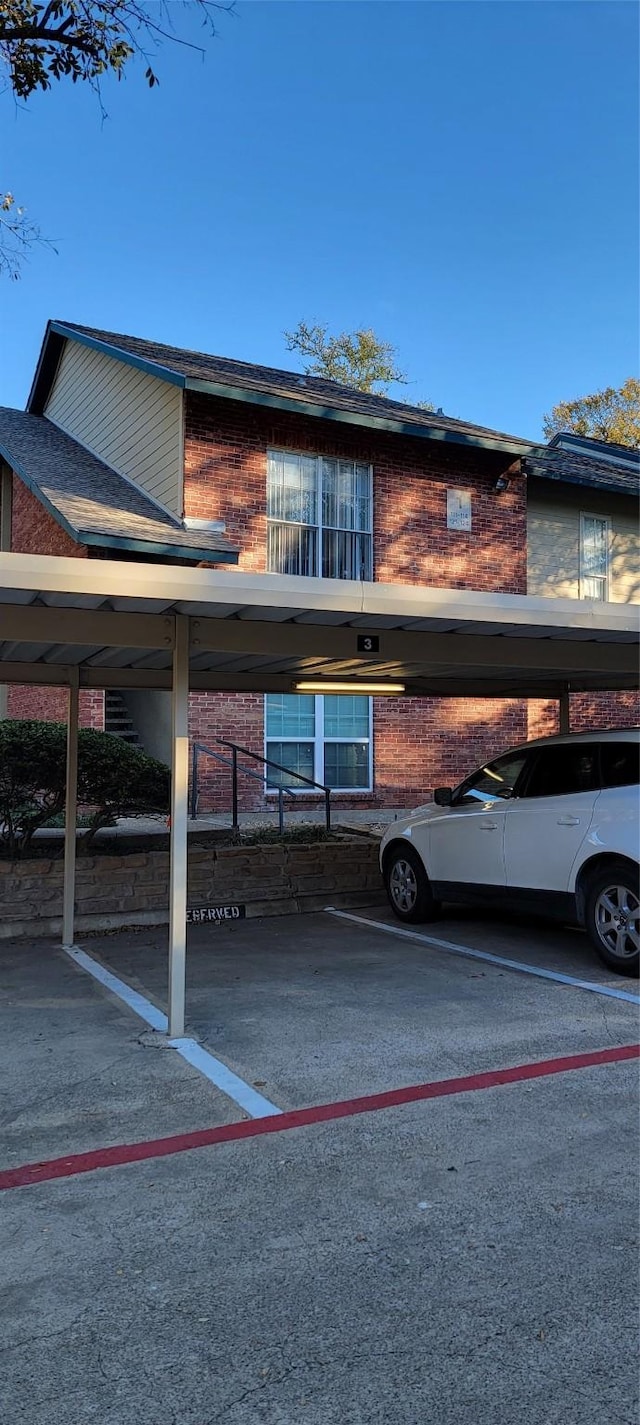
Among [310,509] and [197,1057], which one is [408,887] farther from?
[310,509]

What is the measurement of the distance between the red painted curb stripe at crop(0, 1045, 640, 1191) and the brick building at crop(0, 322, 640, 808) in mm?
8365

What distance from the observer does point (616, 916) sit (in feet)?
21.9

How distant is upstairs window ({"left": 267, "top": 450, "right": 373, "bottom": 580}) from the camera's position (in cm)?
1470

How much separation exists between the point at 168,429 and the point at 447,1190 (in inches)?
484

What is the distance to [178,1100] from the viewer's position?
468cm

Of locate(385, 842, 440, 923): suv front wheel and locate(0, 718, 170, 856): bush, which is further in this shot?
locate(0, 718, 170, 856): bush

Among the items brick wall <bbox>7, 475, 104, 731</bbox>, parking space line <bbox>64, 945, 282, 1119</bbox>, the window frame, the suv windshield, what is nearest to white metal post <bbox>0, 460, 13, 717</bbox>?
brick wall <bbox>7, 475, 104, 731</bbox>

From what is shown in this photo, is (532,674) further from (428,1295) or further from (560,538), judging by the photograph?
(560,538)

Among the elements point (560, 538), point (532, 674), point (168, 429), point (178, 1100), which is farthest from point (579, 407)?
point (178, 1100)

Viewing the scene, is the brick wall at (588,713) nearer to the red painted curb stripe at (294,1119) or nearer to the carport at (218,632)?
the carport at (218,632)

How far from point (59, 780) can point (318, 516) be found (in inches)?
283

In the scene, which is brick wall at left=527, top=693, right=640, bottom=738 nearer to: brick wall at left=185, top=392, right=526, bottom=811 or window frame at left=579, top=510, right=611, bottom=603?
brick wall at left=185, top=392, right=526, bottom=811

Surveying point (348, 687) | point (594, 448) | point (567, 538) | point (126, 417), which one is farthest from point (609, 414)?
point (348, 687)

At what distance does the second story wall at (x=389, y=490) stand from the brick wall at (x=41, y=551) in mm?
2245
